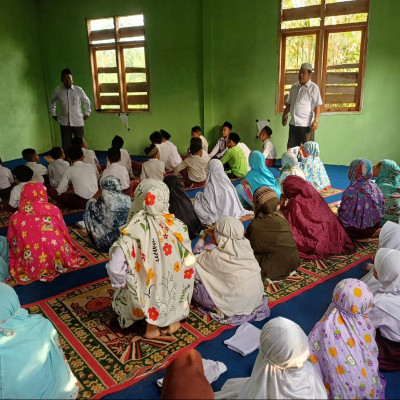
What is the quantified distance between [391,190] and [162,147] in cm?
372

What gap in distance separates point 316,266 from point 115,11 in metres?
6.91

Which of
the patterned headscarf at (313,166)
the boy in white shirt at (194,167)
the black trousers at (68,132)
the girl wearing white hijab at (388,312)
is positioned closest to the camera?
the girl wearing white hijab at (388,312)

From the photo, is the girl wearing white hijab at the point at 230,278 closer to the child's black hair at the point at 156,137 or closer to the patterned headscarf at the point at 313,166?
the patterned headscarf at the point at 313,166

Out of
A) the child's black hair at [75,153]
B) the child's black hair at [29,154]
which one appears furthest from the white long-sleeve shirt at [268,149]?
the child's black hair at [29,154]

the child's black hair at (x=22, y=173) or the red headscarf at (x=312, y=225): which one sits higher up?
the child's black hair at (x=22, y=173)

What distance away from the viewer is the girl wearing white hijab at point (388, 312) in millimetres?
2123

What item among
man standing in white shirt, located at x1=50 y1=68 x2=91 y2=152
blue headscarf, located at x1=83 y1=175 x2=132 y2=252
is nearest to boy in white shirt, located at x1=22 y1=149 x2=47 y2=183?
man standing in white shirt, located at x1=50 y1=68 x2=91 y2=152

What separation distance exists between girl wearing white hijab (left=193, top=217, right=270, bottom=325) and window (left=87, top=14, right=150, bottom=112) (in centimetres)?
632

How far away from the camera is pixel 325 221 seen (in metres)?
3.61

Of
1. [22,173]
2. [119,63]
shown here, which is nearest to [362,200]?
[22,173]

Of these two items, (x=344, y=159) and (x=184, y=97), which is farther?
(x=184, y=97)

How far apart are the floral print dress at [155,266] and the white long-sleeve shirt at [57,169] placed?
10.8ft

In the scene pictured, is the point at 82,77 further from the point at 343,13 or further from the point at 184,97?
the point at 343,13

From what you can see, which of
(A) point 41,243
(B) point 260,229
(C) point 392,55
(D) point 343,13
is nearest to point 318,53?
(D) point 343,13
